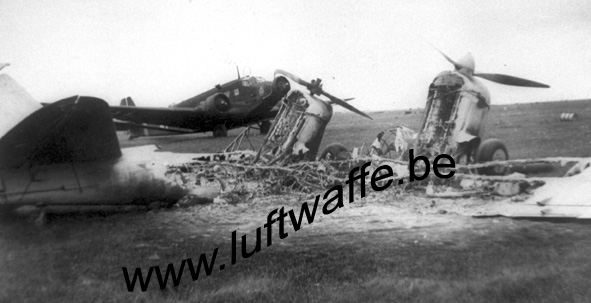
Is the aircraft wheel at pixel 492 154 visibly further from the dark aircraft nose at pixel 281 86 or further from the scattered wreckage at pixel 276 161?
the dark aircraft nose at pixel 281 86

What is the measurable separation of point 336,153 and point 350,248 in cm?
56

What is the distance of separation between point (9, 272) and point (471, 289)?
103 inches

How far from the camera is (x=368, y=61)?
8.01 feet

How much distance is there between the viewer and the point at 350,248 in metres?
2.28

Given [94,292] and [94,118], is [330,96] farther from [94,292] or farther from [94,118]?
[94,292]

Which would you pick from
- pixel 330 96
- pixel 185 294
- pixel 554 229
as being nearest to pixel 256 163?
pixel 330 96

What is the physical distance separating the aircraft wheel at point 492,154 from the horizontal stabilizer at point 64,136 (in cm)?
212

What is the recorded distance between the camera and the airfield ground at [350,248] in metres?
2.15

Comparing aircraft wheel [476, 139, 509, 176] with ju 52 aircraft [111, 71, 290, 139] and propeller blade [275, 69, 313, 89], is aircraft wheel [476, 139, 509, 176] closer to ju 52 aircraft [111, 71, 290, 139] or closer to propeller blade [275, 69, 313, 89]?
propeller blade [275, 69, 313, 89]

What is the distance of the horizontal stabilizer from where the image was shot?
212 centimetres

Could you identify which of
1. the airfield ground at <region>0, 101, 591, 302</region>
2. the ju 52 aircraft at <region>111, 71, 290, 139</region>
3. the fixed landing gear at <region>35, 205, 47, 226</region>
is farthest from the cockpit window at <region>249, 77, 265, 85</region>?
the fixed landing gear at <region>35, 205, 47, 226</region>

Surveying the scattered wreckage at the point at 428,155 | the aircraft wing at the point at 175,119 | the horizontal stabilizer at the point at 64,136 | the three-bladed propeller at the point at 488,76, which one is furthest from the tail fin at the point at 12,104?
the three-bladed propeller at the point at 488,76

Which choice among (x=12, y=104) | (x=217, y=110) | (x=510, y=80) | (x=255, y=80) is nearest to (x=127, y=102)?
(x=217, y=110)

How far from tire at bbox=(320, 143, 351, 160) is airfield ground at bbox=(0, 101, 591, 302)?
0.04 m
